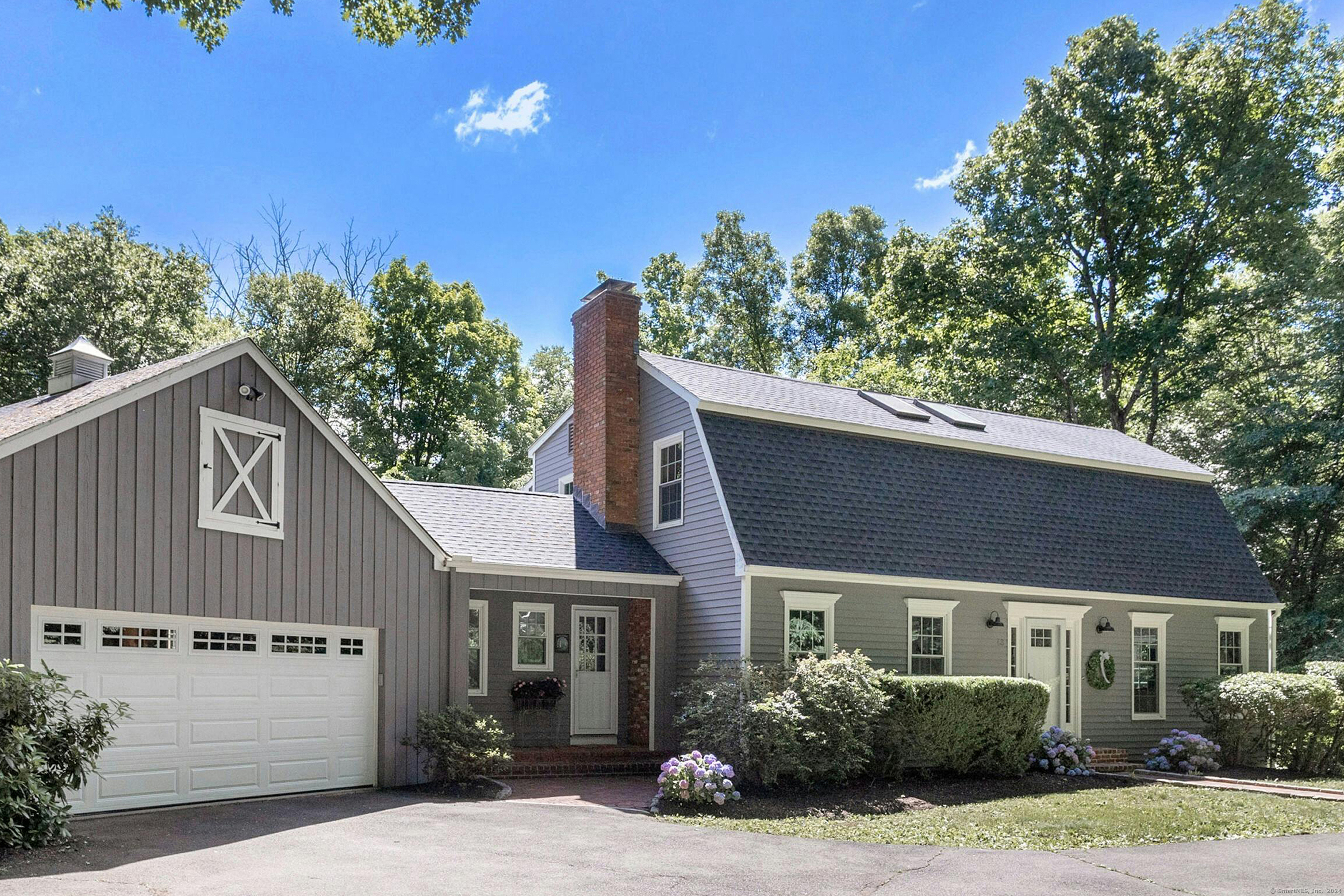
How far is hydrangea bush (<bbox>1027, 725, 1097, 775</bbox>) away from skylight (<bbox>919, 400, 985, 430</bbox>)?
5.57m

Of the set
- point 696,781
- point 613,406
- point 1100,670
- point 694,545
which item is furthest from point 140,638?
point 1100,670

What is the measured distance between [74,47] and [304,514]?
9362 mm

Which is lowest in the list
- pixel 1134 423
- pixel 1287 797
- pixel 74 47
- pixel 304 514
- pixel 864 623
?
pixel 1287 797

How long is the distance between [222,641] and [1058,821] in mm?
9000

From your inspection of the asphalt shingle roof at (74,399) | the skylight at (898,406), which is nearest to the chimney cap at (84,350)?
the asphalt shingle roof at (74,399)

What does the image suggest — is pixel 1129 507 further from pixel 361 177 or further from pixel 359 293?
pixel 359 293

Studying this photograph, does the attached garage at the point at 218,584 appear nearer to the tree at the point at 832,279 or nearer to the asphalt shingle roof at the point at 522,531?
the asphalt shingle roof at the point at 522,531

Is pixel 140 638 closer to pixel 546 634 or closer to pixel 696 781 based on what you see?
pixel 696 781

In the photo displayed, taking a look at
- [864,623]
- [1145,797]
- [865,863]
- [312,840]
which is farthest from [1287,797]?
[312,840]

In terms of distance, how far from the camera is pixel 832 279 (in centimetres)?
4006

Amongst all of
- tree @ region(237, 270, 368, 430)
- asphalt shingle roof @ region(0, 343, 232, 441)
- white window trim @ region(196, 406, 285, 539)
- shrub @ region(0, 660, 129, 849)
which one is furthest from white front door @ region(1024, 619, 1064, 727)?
tree @ region(237, 270, 368, 430)

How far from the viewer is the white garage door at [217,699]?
10.2m

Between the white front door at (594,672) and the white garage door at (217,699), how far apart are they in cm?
444

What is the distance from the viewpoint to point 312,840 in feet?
29.7
